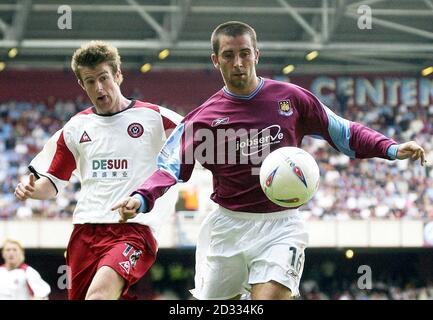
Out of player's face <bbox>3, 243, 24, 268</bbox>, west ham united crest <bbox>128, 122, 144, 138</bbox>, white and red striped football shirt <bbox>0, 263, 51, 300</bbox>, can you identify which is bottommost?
white and red striped football shirt <bbox>0, 263, 51, 300</bbox>

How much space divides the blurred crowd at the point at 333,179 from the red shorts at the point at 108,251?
17.1m

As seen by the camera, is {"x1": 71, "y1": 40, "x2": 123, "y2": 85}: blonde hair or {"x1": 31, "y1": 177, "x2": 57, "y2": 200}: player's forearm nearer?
{"x1": 71, "y1": 40, "x2": 123, "y2": 85}: blonde hair

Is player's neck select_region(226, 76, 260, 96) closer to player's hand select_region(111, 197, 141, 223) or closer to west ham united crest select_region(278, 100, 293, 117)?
west ham united crest select_region(278, 100, 293, 117)

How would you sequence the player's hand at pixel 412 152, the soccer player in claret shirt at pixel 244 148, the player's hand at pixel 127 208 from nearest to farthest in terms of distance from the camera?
the player's hand at pixel 127 208 → the player's hand at pixel 412 152 → the soccer player in claret shirt at pixel 244 148

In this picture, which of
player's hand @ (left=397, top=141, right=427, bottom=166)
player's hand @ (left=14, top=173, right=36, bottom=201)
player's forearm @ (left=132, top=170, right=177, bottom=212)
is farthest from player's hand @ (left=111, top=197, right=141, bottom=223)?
player's hand @ (left=397, top=141, right=427, bottom=166)

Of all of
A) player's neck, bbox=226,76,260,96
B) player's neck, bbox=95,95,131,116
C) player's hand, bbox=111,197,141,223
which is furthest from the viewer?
player's neck, bbox=95,95,131,116

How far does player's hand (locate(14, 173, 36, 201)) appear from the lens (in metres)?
7.24

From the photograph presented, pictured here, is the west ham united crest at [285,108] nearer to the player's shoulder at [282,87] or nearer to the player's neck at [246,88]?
the player's shoulder at [282,87]

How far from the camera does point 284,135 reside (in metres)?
6.71

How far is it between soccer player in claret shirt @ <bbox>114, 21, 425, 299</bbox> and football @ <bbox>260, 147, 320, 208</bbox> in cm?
20

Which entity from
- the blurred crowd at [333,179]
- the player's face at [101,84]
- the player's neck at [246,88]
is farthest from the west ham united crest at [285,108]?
the blurred crowd at [333,179]

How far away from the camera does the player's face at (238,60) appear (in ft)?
21.9

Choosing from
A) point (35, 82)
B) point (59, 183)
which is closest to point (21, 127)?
point (35, 82)

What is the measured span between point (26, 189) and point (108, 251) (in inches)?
31.6
